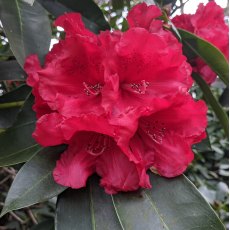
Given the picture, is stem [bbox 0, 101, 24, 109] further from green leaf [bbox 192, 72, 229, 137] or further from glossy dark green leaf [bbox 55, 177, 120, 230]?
green leaf [bbox 192, 72, 229, 137]

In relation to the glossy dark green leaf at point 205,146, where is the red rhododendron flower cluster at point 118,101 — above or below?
above

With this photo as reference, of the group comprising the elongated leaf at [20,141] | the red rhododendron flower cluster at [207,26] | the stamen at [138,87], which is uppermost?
the red rhododendron flower cluster at [207,26]

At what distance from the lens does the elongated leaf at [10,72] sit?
894 mm

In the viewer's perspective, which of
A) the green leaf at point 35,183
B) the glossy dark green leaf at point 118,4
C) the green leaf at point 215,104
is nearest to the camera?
the green leaf at point 35,183

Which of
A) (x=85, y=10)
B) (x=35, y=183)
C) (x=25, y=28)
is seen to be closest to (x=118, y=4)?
(x=85, y=10)

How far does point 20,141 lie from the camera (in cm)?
76

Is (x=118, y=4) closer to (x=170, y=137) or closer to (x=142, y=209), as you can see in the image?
(x=170, y=137)

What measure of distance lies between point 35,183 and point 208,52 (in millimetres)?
439

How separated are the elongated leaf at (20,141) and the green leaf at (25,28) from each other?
0.35 feet

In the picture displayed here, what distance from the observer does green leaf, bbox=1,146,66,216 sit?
586 millimetres

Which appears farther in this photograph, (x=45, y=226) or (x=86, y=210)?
(x=45, y=226)

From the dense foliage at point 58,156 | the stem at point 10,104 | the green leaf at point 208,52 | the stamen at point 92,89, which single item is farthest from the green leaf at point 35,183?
the green leaf at point 208,52

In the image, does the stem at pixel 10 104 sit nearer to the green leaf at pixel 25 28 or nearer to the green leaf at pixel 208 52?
the green leaf at pixel 25 28

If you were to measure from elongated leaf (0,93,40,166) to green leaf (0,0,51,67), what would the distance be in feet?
0.35
